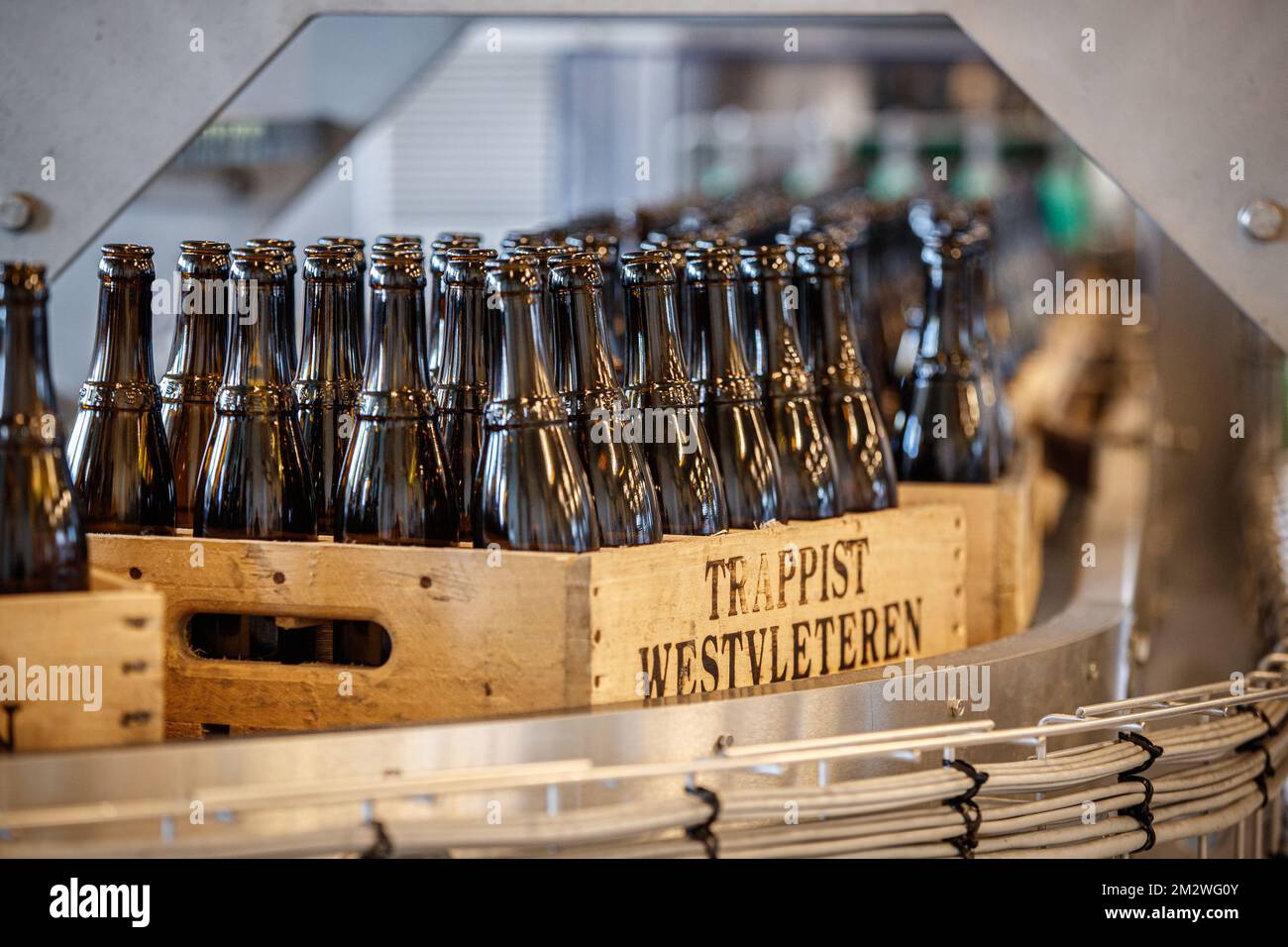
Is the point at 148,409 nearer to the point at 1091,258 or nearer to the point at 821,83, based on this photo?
the point at 1091,258

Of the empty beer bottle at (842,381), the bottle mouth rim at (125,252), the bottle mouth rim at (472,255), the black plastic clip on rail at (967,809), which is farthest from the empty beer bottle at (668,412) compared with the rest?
the bottle mouth rim at (125,252)

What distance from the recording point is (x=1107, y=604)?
2215mm

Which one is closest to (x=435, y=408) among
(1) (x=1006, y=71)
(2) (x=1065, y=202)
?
(1) (x=1006, y=71)

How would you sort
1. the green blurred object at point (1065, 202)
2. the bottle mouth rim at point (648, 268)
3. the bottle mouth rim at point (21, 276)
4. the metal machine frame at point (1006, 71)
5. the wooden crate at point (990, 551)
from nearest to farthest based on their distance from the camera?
the bottle mouth rim at point (21, 276)
the bottle mouth rim at point (648, 268)
the metal machine frame at point (1006, 71)
the wooden crate at point (990, 551)
the green blurred object at point (1065, 202)

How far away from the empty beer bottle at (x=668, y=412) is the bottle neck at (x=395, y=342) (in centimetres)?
25

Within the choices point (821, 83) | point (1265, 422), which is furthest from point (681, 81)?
point (1265, 422)

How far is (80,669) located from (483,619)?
398 millimetres

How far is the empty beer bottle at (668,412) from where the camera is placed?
69.8 inches

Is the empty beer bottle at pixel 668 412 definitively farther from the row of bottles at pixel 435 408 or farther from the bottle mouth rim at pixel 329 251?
the bottle mouth rim at pixel 329 251

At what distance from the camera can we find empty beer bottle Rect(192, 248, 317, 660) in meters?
1.69

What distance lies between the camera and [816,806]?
144cm

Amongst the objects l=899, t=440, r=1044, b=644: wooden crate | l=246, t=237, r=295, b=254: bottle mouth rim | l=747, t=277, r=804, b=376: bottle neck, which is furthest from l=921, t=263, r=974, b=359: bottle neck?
l=246, t=237, r=295, b=254: bottle mouth rim

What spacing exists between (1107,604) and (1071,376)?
281 cm
